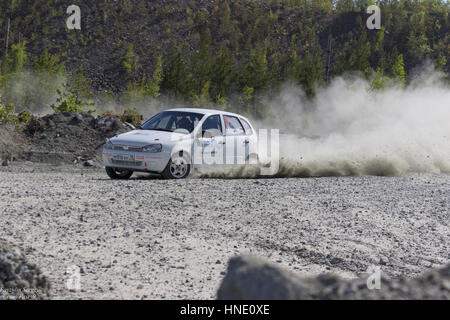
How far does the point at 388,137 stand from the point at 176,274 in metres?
15.0

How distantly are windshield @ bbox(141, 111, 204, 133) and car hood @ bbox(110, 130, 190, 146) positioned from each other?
37cm

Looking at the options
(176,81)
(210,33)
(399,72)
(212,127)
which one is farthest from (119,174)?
(210,33)

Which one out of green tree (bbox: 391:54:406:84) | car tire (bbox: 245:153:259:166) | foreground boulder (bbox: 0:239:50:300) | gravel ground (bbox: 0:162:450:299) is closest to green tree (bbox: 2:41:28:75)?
green tree (bbox: 391:54:406:84)

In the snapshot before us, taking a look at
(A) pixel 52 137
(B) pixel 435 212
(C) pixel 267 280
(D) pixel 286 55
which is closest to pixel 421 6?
(D) pixel 286 55

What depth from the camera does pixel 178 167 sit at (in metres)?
12.5

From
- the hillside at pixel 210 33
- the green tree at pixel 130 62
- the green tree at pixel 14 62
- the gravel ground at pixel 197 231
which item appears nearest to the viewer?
the gravel ground at pixel 197 231

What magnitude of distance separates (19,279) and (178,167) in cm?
745

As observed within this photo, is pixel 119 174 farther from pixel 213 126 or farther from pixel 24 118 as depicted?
pixel 24 118

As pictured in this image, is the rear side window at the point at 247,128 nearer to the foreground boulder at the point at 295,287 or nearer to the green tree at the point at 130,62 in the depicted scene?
the foreground boulder at the point at 295,287

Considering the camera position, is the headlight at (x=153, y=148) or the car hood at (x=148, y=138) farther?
the car hood at (x=148, y=138)

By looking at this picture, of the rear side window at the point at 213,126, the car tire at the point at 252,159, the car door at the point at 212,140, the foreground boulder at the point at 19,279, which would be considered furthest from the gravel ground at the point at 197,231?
the car tire at the point at 252,159

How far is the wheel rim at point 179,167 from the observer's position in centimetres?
1242

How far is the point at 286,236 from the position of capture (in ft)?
24.3

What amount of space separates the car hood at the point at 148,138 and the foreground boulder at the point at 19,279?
267 inches
